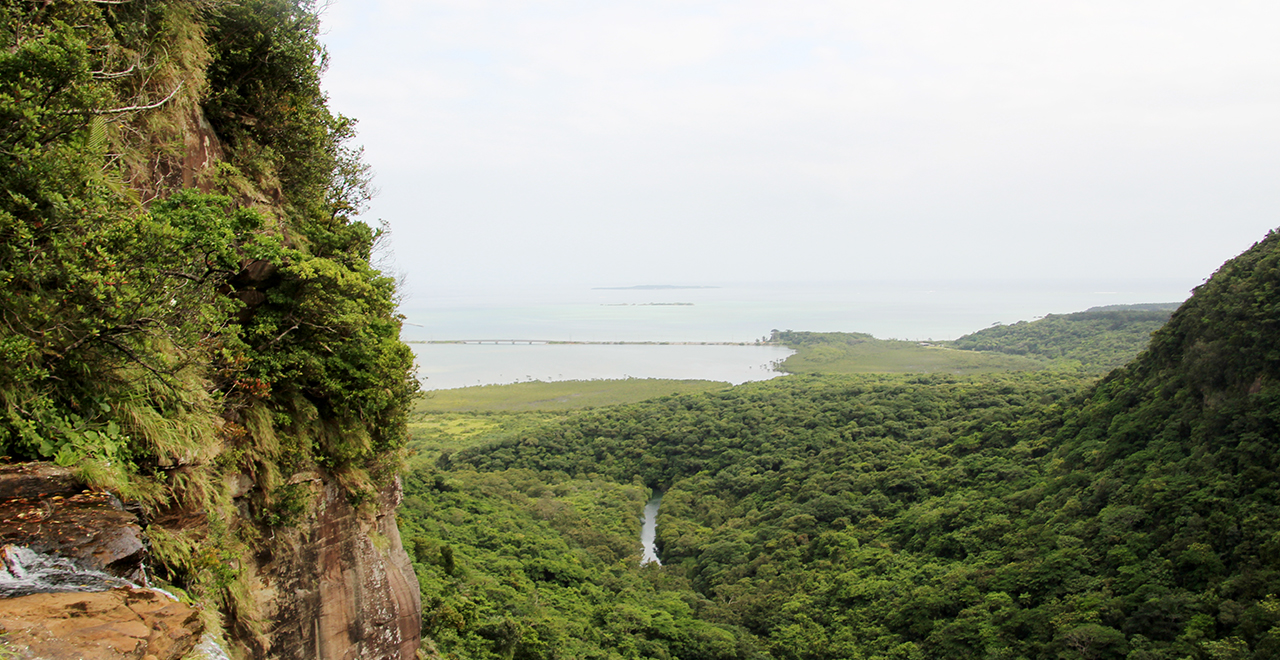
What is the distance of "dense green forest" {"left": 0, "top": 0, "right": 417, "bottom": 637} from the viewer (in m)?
4.80

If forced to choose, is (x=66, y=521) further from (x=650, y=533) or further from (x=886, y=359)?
(x=886, y=359)

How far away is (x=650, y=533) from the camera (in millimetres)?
44531

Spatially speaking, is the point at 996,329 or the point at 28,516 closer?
the point at 28,516

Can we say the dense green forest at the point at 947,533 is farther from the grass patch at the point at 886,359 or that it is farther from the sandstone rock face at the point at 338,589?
the grass patch at the point at 886,359

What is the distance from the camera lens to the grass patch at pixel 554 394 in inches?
2795

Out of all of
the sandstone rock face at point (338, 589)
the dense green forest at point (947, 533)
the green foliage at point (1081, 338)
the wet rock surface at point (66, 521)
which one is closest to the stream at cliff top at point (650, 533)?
the dense green forest at point (947, 533)

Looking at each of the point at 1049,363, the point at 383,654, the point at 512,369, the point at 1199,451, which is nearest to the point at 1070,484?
the point at 1199,451

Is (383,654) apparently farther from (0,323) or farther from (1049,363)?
(1049,363)

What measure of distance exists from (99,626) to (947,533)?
32832 mm

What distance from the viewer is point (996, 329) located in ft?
373

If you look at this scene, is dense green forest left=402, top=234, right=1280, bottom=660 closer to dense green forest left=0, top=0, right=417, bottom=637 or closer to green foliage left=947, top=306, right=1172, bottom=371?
dense green forest left=0, top=0, right=417, bottom=637

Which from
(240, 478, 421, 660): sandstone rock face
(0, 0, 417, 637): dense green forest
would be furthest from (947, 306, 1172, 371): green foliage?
(0, 0, 417, 637): dense green forest

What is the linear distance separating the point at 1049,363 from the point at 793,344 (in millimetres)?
45115

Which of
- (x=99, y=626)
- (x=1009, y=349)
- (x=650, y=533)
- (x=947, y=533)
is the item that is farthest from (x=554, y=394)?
(x=99, y=626)
